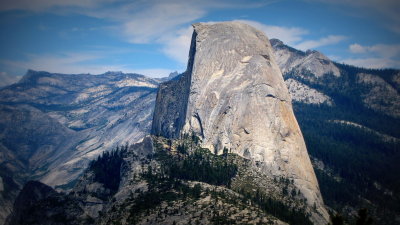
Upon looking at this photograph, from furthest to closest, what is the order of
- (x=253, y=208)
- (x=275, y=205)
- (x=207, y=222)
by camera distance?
(x=275, y=205), (x=253, y=208), (x=207, y=222)

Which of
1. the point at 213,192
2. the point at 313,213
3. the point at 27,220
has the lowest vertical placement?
the point at 27,220

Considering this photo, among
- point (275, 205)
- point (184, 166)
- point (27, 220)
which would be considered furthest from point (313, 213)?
point (27, 220)

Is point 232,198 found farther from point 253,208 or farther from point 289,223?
point 289,223

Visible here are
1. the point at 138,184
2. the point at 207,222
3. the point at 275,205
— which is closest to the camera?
the point at 207,222

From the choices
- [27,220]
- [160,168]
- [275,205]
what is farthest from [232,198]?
[27,220]

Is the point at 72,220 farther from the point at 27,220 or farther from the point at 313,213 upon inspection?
the point at 313,213

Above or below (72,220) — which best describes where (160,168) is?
above

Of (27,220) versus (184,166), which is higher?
(184,166)

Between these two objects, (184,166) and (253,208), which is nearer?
(253,208)

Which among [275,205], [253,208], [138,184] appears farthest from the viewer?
[138,184]
